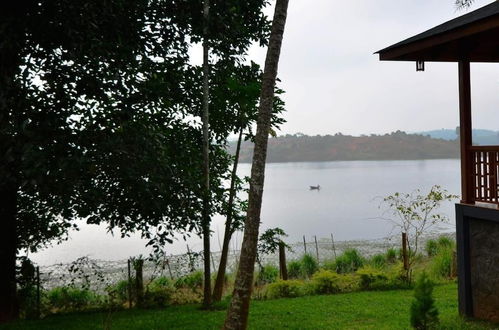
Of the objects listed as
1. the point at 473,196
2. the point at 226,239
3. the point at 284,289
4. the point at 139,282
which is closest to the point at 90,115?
the point at 226,239

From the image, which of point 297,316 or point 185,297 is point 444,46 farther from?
point 185,297

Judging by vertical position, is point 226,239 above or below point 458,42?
below

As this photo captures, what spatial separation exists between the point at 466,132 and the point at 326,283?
225 inches

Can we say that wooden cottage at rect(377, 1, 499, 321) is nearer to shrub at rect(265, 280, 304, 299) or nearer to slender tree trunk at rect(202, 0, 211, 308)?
slender tree trunk at rect(202, 0, 211, 308)

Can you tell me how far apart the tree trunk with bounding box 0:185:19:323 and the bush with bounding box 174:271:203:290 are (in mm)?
3493

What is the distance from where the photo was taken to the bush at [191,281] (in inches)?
453

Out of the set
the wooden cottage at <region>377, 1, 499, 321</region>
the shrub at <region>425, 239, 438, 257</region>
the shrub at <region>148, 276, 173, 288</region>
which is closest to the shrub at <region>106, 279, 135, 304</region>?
the shrub at <region>148, 276, 173, 288</region>

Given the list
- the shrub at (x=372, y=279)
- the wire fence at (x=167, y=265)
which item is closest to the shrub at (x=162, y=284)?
the wire fence at (x=167, y=265)

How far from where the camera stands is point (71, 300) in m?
10.6

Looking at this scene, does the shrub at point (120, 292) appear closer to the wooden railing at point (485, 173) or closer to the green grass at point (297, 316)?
the green grass at point (297, 316)

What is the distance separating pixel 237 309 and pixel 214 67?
5.84m

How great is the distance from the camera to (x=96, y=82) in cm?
711

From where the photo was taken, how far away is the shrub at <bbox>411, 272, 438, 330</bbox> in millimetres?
5746

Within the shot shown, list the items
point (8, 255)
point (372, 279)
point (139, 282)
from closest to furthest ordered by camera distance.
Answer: point (8, 255)
point (139, 282)
point (372, 279)
